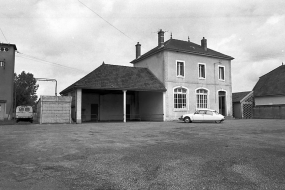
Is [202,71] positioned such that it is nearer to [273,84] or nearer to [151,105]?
[151,105]

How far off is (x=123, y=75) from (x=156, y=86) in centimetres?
338

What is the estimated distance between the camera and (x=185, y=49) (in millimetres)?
26297

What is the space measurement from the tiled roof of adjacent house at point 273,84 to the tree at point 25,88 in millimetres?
50513

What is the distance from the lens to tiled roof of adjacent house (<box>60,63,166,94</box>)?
71.7ft

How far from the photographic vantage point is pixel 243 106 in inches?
1240

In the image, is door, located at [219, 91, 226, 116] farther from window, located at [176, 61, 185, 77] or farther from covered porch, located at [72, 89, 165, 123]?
covered porch, located at [72, 89, 165, 123]

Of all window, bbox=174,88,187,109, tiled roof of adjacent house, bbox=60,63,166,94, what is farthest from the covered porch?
tiled roof of adjacent house, bbox=60,63,166,94

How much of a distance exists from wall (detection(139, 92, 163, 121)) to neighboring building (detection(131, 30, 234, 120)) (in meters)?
0.86

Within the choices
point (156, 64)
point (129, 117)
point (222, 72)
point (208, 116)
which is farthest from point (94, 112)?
point (222, 72)

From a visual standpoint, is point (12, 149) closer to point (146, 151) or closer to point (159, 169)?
point (146, 151)

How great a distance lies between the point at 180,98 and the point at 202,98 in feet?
9.37

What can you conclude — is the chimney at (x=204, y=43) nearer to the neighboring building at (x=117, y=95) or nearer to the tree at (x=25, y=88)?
the neighboring building at (x=117, y=95)

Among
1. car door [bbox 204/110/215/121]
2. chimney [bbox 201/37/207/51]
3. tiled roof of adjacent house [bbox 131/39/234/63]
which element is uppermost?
chimney [bbox 201/37/207/51]

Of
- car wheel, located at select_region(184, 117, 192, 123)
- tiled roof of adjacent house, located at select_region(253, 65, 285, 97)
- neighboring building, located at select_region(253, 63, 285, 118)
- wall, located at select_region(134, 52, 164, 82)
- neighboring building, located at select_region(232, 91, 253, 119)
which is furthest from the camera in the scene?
tiled roof of adjacent house, located at select_region(253, 65, 285, 97)
